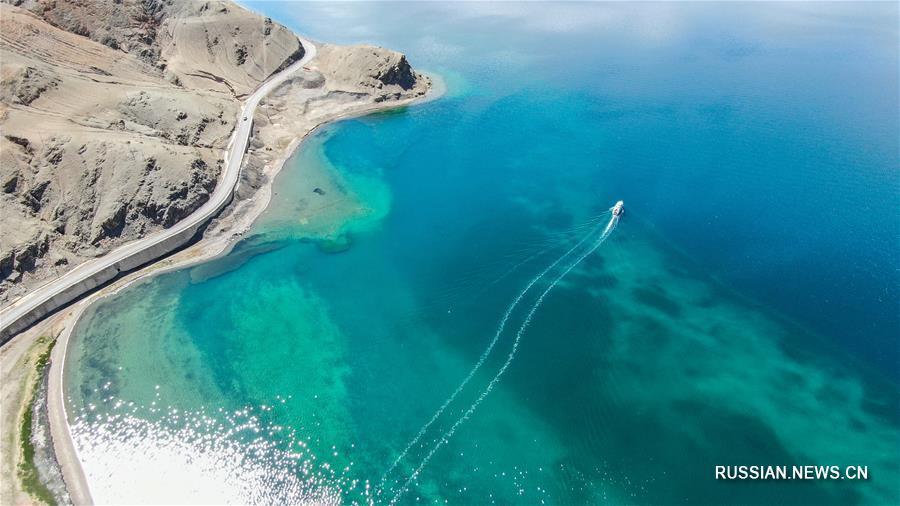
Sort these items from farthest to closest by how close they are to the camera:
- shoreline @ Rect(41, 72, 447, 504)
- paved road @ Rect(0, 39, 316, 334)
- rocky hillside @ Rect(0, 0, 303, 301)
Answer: rocky hillside @ Rect(0, 0, 303, 301), paved road @ Rect(0, 39, 316, 334), shoreline @ Rect(41, 72, 447, 504)

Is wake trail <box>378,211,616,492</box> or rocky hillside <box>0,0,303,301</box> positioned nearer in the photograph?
wake trail <box>378,211,616,492</box>

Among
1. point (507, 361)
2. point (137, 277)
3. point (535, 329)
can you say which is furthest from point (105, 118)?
point (535, 329)

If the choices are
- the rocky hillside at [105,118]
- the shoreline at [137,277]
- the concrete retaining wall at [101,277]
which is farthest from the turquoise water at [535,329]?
the rocky hillside at [105,118]

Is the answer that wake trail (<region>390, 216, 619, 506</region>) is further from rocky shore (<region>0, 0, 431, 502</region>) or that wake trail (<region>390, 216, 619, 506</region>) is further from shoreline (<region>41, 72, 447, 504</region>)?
rocky shore (<region>0, 0, 431, 502</region>)

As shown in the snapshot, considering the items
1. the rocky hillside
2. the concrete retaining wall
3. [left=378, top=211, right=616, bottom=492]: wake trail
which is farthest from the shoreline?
[left=378, top=211, right=616, bottom=492]: wake trail

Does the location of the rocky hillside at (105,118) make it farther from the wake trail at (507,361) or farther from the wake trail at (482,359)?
the wake trail at (507,361)

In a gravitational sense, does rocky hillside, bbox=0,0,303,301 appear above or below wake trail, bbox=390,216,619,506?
above

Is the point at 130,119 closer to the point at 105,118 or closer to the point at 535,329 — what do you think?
the point at 105,118

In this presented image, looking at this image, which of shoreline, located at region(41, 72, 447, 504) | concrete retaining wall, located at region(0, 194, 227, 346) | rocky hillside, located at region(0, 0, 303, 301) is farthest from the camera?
rocky hillside, located at region(0, 0, 303, 301)
